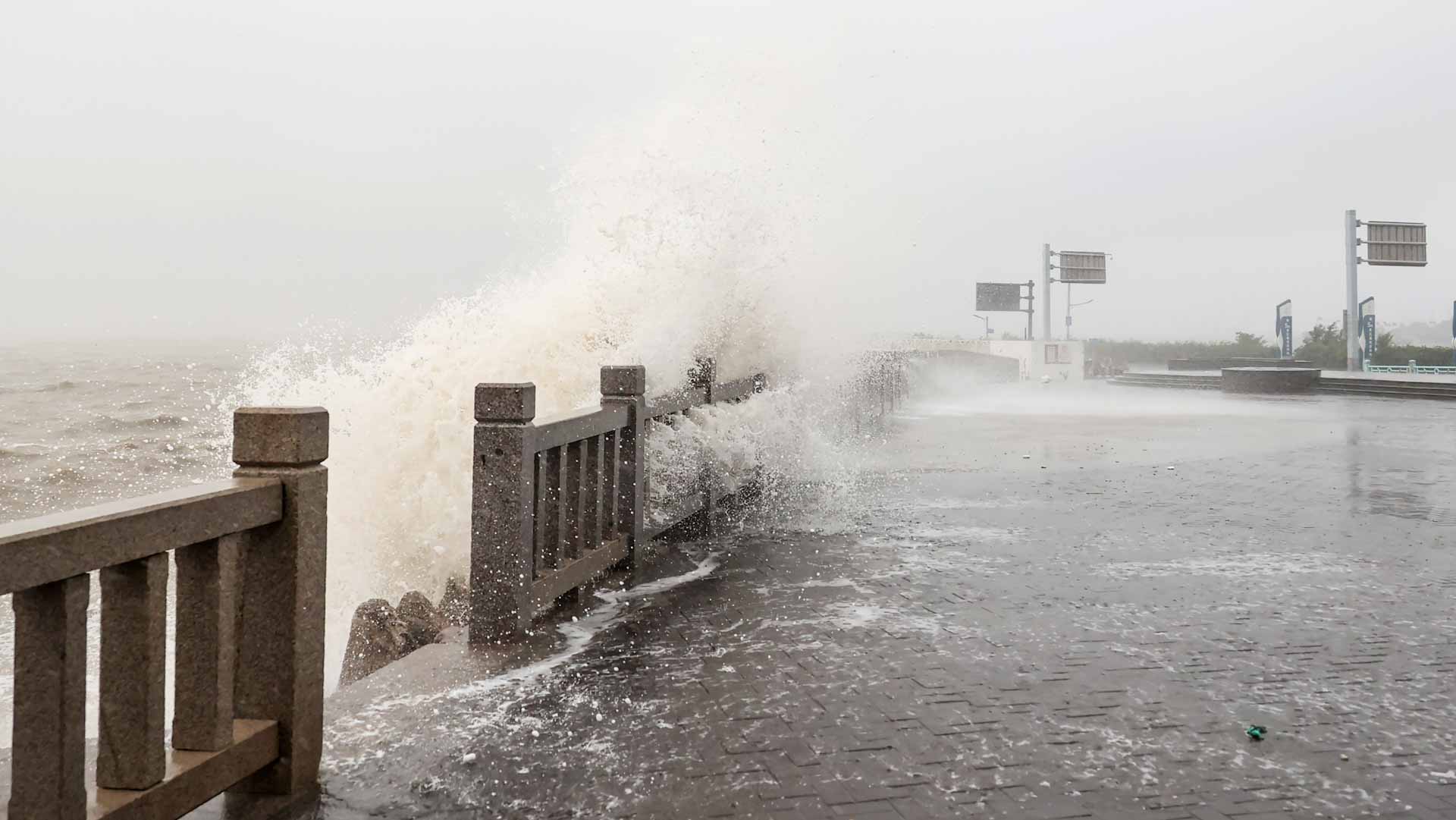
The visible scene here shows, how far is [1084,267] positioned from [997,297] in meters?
16.6

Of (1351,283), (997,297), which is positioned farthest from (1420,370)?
(997,297)

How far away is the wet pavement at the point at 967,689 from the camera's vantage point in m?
3.01

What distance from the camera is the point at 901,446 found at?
592 inches

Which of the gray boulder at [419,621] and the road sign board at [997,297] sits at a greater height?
the road sign board at [997,297]

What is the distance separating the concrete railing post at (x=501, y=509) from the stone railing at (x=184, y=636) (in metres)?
1.51

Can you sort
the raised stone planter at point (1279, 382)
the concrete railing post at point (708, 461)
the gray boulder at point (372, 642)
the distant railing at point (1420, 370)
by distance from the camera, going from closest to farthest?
the gray boulder at point (372, 642) < the concrete railing post at point (708, 461) < the raised stone planter at point (1279, 382) < the distant railing at point (1420, 370)

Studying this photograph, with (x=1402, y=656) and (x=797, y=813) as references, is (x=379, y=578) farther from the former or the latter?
(x=1402, y=656)

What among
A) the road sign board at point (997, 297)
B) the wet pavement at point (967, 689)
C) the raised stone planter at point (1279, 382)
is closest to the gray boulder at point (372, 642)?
the wet pavement at point (967, 689)

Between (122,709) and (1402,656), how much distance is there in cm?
485

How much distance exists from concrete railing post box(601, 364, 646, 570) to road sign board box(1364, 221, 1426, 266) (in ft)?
160

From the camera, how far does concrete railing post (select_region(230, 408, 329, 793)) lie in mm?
2758

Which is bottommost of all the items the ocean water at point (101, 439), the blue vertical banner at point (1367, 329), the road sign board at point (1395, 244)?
the ocean water at point (101, 439)

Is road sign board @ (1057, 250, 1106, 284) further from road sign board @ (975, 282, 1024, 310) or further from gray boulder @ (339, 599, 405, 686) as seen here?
gray boulder @ (339, 599, 405, 686)

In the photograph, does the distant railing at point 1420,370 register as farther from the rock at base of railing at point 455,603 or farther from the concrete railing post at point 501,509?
the concrete railing post at point 501,509
